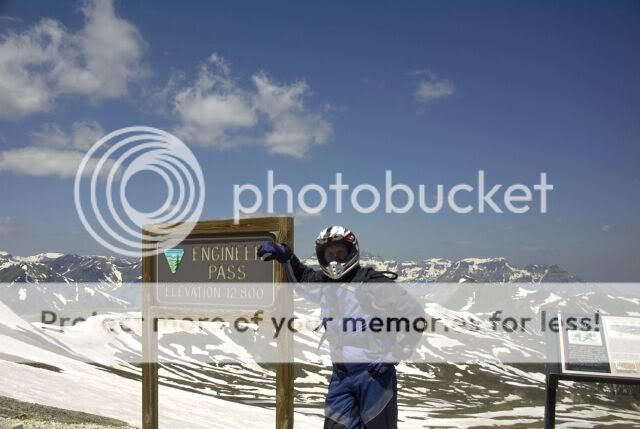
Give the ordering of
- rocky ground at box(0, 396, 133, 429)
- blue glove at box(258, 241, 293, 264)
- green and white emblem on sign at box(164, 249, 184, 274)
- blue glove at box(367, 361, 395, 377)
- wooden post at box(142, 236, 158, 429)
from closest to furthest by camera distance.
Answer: blue glove at box(367, 361, 395, 377) → blue glove at box(258, 241, 293, 264) → green and white emblem on sign at box(164, 249, 184, 274) → wooden post at box(142, 236, 158, 429) → rocky ground at box(0, 396, 133, 429)

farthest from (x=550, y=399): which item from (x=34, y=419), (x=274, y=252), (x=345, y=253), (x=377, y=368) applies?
(x=34, y=419)

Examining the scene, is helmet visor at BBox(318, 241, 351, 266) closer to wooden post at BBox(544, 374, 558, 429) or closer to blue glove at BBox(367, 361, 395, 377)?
blue glove at BBox(367, 361, 395, 377)

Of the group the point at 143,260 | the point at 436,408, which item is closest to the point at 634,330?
the point at 143,260

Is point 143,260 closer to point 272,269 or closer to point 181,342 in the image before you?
point 272,269

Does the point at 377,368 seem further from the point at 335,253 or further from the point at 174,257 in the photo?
the point at 174,257

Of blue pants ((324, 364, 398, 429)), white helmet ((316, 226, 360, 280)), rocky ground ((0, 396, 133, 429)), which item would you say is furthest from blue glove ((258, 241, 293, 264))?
rocky ground ((0, 396, 133, 429))

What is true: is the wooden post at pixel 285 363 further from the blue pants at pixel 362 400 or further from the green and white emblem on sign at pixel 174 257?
the green and white emblem on sign at pixel 174 257

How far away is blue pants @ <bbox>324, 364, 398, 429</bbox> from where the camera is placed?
239 inches

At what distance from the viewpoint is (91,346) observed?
118 m

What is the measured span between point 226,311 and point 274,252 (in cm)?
141

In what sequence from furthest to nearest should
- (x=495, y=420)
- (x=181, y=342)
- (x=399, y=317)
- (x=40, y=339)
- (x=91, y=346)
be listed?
(x=181, y=342) → (x=91, y=346) → (x=495, y=420) → (x=40, y=339) → (x=399, y=317)

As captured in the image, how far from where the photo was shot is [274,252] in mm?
6773

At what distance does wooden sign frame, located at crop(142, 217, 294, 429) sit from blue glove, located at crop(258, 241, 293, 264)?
18 centimetres

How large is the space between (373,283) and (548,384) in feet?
8.65
